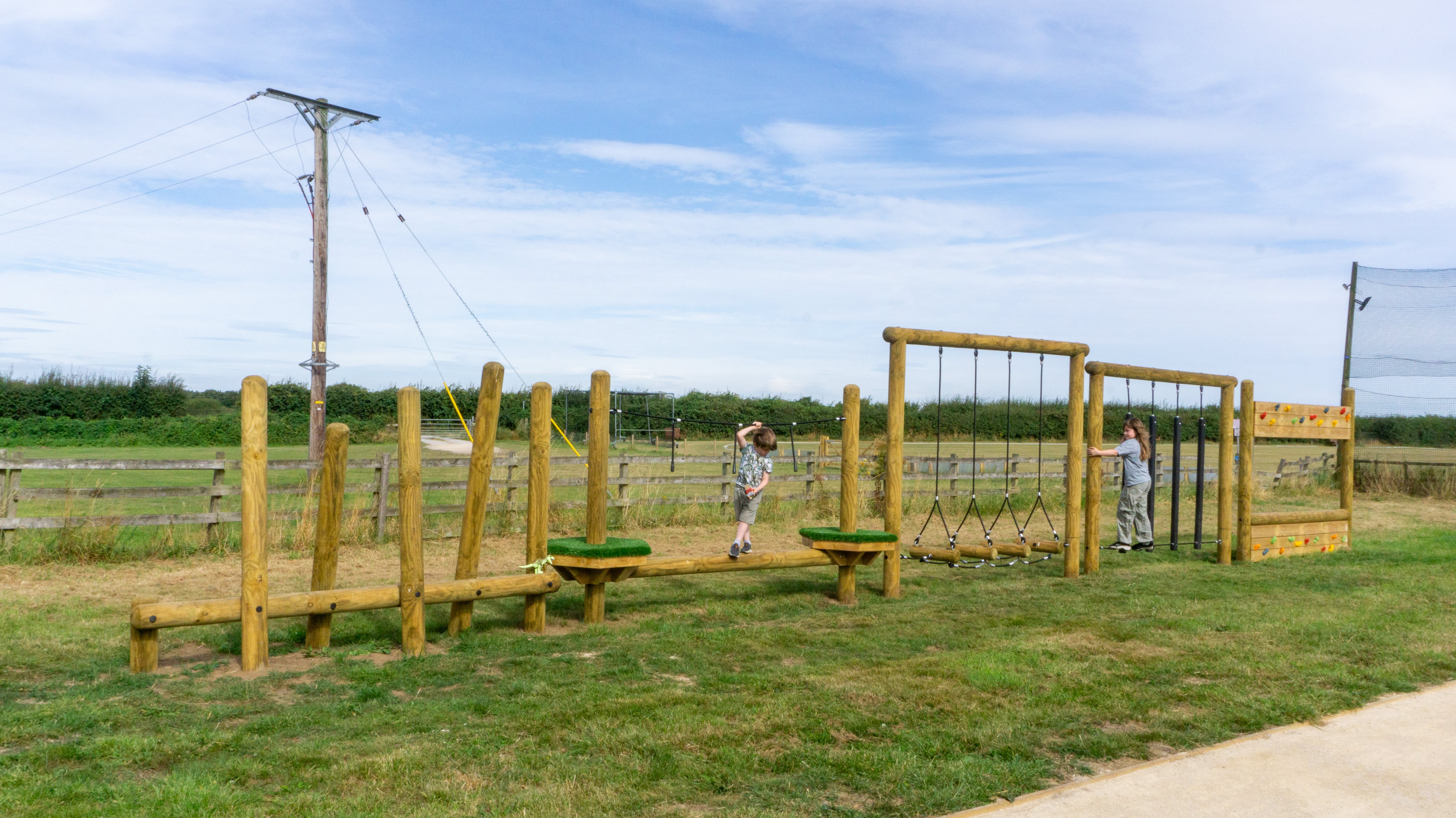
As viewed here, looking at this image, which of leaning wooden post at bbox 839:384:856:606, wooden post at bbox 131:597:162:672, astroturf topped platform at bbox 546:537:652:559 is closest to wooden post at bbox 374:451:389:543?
astroturf topped platform at bbox 546:537:652:559

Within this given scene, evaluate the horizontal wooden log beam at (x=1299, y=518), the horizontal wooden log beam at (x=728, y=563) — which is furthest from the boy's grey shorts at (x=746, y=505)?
the horizontal wooden log beam at (x=1299, y=518)

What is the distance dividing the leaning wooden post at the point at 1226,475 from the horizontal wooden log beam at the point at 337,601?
27.2ft

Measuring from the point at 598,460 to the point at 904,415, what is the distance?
327 centimetres

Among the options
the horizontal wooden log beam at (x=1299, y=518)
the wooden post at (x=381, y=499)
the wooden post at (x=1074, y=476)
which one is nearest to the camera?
the wooden post at (x=1074, y=476)

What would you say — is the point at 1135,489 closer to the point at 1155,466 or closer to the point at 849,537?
the point at 1155,466

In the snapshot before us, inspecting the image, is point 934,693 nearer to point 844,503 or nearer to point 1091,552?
point 844,503

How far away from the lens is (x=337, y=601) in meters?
6.43

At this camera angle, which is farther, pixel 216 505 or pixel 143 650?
pixel 216 505

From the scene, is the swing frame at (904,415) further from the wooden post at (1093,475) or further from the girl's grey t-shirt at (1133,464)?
the girl's grey t-shirt at (1133,464)

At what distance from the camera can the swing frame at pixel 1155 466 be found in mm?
10898

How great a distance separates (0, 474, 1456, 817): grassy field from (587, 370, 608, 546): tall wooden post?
74cm

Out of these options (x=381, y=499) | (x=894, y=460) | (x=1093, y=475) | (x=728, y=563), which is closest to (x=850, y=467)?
(x=894, y=460)

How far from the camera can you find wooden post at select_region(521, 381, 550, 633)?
7449 mm

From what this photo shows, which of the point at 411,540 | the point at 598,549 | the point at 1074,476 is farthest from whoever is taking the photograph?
the point at 1074,476
